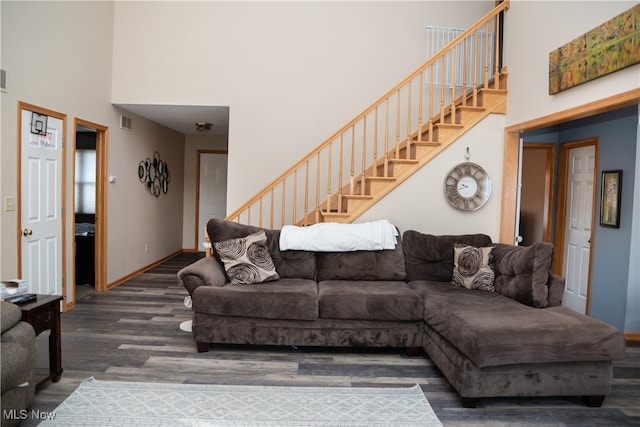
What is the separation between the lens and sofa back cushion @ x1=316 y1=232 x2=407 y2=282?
12.7ft

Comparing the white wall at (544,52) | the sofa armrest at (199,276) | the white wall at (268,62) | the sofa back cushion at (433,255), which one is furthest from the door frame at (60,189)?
the white wall at (544,52)

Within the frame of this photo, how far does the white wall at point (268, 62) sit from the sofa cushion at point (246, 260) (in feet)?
5.48

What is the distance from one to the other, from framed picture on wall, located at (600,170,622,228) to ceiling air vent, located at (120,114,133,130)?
5466 millimetres

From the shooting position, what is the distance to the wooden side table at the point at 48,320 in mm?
2496

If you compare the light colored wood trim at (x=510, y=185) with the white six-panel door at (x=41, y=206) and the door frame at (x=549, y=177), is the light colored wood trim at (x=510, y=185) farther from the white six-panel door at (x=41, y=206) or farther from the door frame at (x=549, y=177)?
the white six-panel door at (x=41, y=206)

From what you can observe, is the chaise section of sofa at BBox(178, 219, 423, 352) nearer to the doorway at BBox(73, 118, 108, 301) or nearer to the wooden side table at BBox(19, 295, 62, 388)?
the wooden side table at BBox(19, 295, 62, 388)

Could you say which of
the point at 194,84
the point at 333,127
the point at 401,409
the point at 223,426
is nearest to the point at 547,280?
the point at 401,409

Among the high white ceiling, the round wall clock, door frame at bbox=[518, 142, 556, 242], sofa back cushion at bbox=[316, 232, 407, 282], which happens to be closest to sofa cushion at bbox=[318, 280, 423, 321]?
sofa back cushion at bbox=[316, 232, 407, 282]

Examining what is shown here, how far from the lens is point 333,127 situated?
5.34 metres

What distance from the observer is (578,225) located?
4.76m

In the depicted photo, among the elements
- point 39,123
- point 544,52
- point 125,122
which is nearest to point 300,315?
point 39,123

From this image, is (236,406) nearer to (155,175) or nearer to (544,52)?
(544,52)

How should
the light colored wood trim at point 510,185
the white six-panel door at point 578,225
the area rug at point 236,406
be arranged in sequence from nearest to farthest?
1. the area rug at point 236,406
2. the light colored wood trim at point 510,185
3. the white six-panel door at point 578,225

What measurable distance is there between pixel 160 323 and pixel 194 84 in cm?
282
